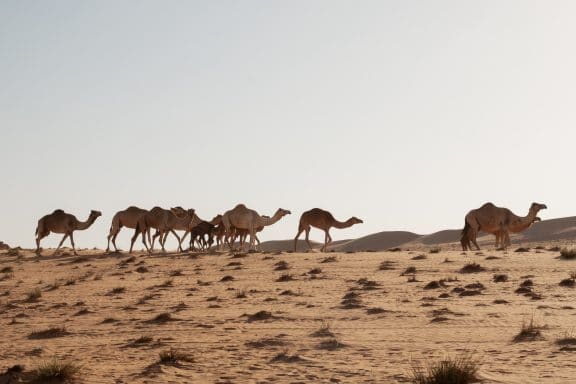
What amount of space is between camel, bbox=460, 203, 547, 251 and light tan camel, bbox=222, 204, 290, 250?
7914 millimetres

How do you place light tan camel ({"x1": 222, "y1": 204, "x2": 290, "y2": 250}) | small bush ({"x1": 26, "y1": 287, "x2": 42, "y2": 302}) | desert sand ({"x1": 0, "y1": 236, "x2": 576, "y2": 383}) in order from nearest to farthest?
desert sand ({"x1": 0, "y1": 236, "x2": 576, "y2": 383}) → small bush ({"x1": 26, "y1": 287, "x2": 42, "y2": 302}) → light tan camel ({"x1": 222, "y1": 204, "x2": 290, "y2": 250})

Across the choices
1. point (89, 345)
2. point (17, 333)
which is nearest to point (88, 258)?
point (17, 333)

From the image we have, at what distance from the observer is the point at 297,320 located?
11742 mm

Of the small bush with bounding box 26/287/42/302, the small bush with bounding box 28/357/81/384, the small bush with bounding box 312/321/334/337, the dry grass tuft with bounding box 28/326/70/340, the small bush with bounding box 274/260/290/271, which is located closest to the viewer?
the small bush with bounding box 28/357/81/384

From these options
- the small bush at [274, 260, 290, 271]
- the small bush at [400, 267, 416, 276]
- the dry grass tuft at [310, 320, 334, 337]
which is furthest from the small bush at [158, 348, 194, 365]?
the small bush at [274, 260, 290, 271]

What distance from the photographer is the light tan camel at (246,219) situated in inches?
1190

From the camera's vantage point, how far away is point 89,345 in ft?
34.0

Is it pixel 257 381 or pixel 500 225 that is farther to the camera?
pixel 500 225

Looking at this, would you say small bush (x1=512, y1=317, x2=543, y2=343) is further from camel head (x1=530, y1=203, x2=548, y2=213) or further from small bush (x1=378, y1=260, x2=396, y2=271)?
camel head (x1=530, y1=203, x2=548, y2=213)

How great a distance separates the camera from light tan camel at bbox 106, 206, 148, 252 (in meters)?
31.8

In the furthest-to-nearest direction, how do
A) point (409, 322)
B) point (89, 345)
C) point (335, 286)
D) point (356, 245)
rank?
point (356, 245) → point (335, 286) → point (409, 322) → point (89, 345)

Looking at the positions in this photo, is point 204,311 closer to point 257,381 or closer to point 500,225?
point 257,381

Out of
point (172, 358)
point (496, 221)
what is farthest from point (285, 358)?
point (496, 221)

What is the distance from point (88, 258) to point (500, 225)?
15395mm
